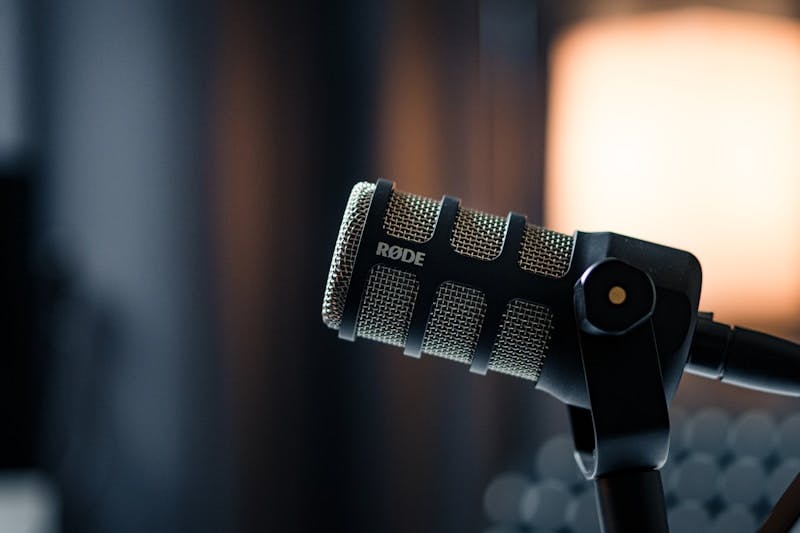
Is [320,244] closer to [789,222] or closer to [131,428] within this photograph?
[131,428]

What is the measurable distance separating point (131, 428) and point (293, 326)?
46 centimetres

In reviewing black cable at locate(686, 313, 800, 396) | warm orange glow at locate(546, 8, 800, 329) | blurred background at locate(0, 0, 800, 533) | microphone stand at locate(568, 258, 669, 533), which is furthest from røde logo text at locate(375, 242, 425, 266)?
warm orange glow at locate(546, 8, 800, 329)

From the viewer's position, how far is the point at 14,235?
194 centimetres

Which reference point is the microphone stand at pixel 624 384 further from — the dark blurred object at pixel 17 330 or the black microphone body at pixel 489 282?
the dark blurred object at pixel 17 330

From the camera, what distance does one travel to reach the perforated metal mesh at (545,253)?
24.8 inches

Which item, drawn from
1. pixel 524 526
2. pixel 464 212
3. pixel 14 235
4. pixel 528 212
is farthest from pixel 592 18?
pixel 464 212

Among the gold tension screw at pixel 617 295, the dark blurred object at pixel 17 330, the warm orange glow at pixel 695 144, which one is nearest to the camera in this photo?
the gold tension screw at pixel 617 295

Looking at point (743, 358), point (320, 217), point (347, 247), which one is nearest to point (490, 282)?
point (347, 247)

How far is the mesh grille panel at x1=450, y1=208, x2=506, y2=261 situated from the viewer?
2.07ft

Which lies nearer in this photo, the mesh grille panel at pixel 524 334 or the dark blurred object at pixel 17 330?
the mesh grille panel at pixel 524 334

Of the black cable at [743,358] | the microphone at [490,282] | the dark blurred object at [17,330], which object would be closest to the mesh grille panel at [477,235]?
the microphone at [490,282]

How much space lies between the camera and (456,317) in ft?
2.07

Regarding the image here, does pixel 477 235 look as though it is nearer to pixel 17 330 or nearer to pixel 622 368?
pixel 622 368

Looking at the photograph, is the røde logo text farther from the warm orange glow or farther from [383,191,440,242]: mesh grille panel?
the warm orange glow
